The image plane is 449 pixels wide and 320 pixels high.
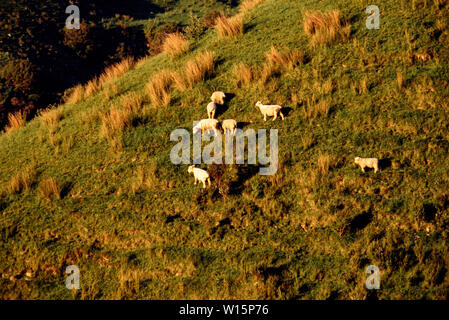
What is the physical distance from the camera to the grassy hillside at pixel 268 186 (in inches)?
212

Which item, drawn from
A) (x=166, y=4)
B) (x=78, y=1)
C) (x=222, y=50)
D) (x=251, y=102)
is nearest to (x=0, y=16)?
(x=78, y=1)

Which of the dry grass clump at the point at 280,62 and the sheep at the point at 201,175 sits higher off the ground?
the dry grass clump at the point at 280,62

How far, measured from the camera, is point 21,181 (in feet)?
27.3

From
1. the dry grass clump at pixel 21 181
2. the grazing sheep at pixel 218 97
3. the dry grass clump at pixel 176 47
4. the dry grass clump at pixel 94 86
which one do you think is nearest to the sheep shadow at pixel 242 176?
the grazing sheep at pixel 218 97

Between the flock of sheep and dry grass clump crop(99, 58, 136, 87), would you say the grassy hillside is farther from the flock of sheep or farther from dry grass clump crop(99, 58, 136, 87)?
dry grass clump crop(99, 58, 136, 87)

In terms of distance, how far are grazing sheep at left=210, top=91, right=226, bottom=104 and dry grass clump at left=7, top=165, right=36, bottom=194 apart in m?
5.61

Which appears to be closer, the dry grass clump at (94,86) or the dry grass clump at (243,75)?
the dry grass clump at (243,75)

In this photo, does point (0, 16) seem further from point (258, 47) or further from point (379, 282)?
point (379, 282)

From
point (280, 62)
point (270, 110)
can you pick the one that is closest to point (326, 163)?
point (270, 110)

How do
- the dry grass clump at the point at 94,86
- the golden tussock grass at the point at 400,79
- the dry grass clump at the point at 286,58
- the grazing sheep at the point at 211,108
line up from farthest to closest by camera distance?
the dry grass clump at the point at 94,86 → the dry grass clump at the point at 286,58 → the grazing sheep at the point at 211,108 → the golden tussock grass at the point at 400,79

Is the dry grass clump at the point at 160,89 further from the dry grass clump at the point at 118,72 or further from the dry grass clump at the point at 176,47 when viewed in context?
the dry grass clump at the point at 118,72

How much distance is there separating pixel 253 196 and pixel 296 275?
1981 millimetres

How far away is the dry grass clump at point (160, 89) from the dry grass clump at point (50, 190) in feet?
12.4

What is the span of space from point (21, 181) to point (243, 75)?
709 centimetres
